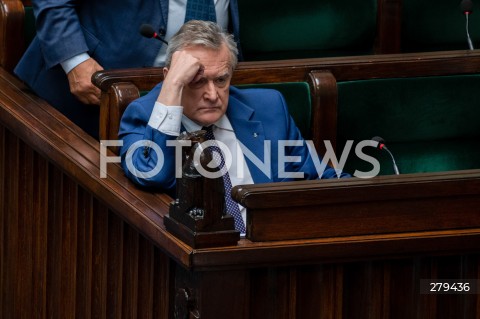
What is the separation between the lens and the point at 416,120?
187 cm

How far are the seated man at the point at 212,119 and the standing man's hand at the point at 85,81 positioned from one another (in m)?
0.19

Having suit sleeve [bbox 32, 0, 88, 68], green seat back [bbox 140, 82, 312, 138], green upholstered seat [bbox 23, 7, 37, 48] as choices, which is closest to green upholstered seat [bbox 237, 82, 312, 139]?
green seat back [bbox 140, 82, 312, 138]

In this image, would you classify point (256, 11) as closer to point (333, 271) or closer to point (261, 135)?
point (261, 135)

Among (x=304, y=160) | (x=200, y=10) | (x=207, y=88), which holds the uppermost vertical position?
(x=200, y=10)

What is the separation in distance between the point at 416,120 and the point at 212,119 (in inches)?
16.7

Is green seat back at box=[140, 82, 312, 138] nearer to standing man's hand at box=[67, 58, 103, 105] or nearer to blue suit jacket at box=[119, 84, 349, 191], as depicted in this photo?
blue suit jacket at box=[119, 84, 349, 191]

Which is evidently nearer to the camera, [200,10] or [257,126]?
[257,126]

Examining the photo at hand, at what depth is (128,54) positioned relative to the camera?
5.99 feet

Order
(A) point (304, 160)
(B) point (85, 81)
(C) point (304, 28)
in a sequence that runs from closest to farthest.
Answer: (A) point (304, 160)
(B) point (85, 81)
(C) point (304, 28)

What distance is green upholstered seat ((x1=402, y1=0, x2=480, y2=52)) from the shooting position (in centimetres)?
211

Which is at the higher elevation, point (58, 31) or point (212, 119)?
point (58, 31)

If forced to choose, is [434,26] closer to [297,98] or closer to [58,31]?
[297,98]

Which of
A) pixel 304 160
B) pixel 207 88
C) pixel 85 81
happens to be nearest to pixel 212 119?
pixel 207 88

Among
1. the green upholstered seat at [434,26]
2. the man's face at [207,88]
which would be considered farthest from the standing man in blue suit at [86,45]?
the green upholstered seat at [434,26]
